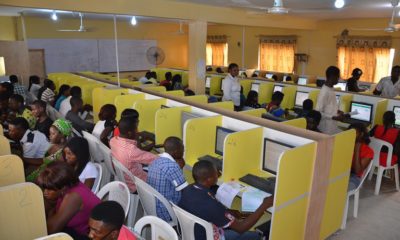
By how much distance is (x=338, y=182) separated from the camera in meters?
2.79

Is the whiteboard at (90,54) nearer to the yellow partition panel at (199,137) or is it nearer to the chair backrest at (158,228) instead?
the yellow partition panel at (199,137)

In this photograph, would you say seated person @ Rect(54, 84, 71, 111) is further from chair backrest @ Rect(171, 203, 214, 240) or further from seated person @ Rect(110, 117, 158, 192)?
chair backrest @ Rect(171, 203, 214, 240)

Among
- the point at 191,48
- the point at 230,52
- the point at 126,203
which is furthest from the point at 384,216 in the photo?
the point at 230,52

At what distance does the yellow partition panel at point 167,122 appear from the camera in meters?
3.43

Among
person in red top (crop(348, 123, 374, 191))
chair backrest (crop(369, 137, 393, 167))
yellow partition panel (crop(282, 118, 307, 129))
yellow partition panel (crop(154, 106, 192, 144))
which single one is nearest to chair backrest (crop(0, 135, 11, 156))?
yellow partition panel (crop(154, 106, 192, 144))

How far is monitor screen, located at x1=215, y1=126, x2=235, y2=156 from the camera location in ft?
10.2

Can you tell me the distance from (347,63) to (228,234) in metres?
7.99

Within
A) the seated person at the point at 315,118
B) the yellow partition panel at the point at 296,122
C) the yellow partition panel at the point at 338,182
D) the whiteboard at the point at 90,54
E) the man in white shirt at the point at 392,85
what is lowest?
the yellow partition panel at the point at 338,182

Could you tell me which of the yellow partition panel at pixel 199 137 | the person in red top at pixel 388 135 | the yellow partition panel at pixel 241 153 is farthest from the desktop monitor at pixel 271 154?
the person in red top at pixel 388 135

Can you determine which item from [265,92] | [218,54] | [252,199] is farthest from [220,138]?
[218,54]

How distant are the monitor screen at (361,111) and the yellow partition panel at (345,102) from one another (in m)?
0.05

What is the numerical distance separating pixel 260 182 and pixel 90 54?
8927 millimetres

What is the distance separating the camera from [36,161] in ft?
10.1

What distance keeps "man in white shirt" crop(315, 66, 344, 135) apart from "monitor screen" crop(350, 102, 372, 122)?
634mm
